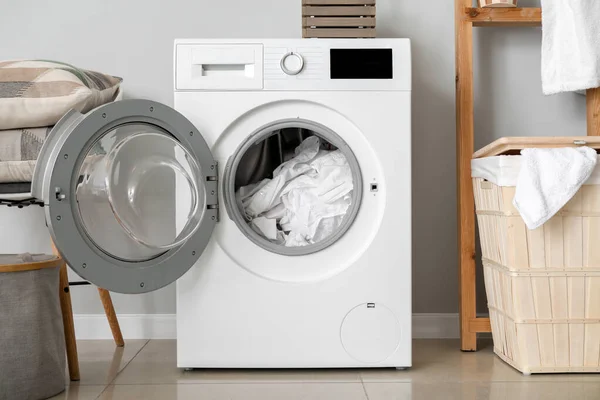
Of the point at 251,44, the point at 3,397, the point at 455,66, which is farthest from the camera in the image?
the point at 455,66

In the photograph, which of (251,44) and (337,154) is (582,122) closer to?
(337,154)

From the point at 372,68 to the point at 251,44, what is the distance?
353 millimetres

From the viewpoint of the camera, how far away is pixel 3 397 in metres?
1.55

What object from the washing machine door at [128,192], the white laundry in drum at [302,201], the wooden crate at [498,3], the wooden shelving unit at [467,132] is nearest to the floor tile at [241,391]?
the washing machine door at [128,192]

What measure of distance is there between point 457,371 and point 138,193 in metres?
1.03

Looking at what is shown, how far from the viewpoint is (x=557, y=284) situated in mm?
1800

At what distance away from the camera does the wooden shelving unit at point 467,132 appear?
218cm

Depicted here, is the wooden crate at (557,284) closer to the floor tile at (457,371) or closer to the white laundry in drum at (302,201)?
the floor tile at (457,371)

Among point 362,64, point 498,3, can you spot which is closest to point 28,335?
point 362,64

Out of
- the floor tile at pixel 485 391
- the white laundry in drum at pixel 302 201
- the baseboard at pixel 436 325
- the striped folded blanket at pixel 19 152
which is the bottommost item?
the floor tile at pixel 485 391

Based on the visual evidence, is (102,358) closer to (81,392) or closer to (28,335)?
(81,392)

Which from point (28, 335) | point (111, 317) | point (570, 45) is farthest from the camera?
point (111, 317)

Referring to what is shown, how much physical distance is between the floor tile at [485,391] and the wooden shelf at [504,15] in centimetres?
117

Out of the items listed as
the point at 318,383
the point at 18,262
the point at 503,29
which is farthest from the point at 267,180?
the point at 503,29
